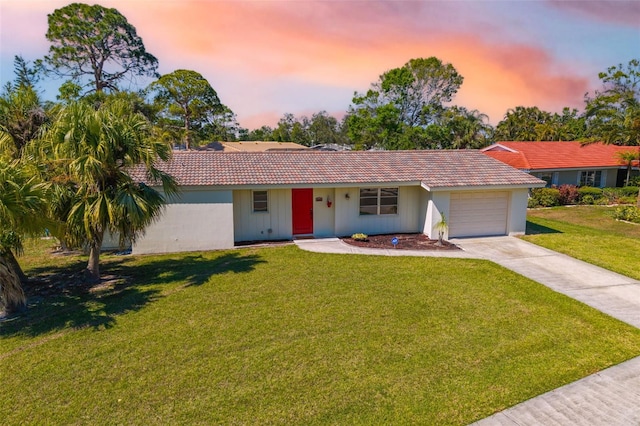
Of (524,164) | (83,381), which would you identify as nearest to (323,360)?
(83,381)

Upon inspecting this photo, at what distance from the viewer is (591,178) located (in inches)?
1220

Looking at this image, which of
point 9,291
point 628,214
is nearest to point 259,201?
point 9,291

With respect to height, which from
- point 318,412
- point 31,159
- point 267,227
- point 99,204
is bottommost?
point 318,412

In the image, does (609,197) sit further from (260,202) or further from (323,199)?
(260,202)

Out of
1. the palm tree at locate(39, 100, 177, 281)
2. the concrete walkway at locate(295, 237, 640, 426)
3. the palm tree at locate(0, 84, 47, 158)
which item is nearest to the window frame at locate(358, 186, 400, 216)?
the concrete walkway at locate(295, 237, 640, 426)

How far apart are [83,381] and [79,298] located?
14.0ft

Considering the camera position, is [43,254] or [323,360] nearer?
[323,360]

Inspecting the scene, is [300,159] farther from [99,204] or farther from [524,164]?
A: [524,164]

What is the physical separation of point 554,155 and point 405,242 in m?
21.7

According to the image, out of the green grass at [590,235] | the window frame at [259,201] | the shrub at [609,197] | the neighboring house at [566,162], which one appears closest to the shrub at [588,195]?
the shrub at [609,197]

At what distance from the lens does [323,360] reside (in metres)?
7.21

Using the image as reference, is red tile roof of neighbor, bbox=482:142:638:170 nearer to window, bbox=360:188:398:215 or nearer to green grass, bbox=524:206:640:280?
green grass, bbox=524:206:640:280

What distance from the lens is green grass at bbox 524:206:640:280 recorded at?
45.3 ft

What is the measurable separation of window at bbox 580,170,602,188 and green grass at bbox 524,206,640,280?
6.03 m
